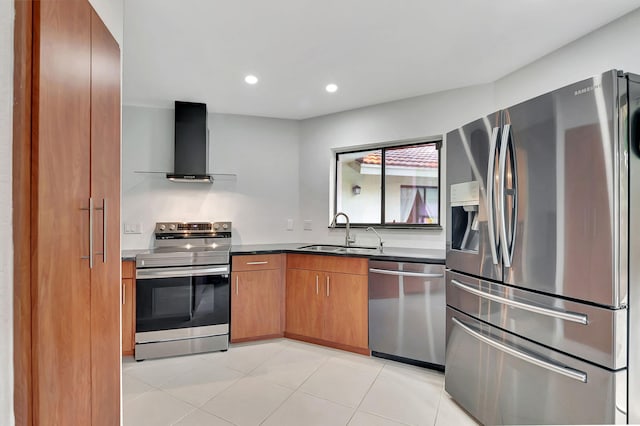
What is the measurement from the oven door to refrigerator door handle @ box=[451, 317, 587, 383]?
2074mm

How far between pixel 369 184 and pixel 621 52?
7.21 feet

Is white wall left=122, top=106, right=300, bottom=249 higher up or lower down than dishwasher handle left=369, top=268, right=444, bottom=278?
higher up

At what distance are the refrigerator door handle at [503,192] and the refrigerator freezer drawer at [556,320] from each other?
17 centimetres

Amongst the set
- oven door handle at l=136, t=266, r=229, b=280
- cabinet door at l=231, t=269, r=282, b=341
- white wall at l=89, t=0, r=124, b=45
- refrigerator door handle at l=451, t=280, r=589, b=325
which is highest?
white wall at l=89, t=0, r=124, b=45

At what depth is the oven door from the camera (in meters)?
2.54

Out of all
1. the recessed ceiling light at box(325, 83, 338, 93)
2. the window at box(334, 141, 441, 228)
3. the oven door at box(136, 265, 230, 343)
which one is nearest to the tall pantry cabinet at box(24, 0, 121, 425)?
the oven door at box(136, 265, 230, 343)

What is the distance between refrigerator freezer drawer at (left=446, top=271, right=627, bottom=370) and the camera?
114 centimetres

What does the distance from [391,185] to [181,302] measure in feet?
8.01

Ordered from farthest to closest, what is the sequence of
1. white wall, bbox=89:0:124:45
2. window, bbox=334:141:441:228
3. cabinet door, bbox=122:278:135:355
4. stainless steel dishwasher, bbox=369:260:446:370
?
window, bbox=334:141:441:228 < cabinet door, bbox=122:278:135:355 < stainless steel dishwasher, bbox=369:260:446:370 < white wall, bbox=89:0:124:45

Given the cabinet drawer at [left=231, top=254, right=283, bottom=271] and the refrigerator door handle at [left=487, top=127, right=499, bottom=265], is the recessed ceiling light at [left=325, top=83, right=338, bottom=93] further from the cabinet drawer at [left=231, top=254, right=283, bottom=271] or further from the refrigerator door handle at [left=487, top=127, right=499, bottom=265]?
the cabinet drawer at [left=231, top=254, right=283, bottom=271]

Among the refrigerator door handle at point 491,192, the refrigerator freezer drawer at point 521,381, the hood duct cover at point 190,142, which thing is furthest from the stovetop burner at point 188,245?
the refrigerator door handle at point 491,192

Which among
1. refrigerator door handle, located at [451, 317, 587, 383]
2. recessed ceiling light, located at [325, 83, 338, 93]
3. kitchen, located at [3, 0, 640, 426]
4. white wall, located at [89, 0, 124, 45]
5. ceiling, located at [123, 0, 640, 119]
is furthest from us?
kitchen, located at [3, 0, 640, 426]

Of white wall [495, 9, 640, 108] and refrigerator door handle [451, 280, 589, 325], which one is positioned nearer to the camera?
refrigerator door handle [451, 280, 589, 325]

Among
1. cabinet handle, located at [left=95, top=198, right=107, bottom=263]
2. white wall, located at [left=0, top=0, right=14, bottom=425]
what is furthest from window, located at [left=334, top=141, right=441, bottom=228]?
white wall, located at [left=0, top=0, right=14, bottom=425]
